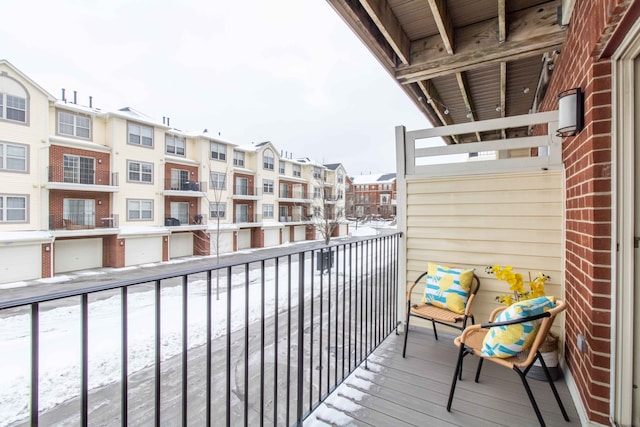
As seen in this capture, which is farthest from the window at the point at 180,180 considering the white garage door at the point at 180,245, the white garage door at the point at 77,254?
the white garage door at the point at 77,254

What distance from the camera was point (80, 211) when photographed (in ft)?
41.3

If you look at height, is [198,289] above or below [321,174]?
below

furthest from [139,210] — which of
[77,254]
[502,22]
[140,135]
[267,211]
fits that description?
[502,22]

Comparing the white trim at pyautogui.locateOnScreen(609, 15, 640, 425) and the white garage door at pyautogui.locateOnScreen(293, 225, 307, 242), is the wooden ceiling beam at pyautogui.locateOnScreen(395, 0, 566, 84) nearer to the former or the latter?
the white trim at pyautogui.locateOnScreen(609, 15, 640, 425)

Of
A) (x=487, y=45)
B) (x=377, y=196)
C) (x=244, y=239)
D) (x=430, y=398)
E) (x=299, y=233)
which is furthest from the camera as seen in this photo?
(x=377, y=196)

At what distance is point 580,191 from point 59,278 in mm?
15245

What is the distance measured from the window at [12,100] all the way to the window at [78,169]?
6.25 ft

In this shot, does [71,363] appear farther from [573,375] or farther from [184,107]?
[184,107]

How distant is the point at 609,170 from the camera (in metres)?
1.49

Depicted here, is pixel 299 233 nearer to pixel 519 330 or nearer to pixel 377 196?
pixel 377 196

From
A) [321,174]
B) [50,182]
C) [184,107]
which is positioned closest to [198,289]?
[50,182]

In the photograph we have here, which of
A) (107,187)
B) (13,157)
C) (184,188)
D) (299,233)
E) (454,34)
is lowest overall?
(299,233)

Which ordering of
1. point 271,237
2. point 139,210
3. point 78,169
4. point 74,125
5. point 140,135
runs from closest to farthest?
point 78,169
point 74,125
point 140,135
point 139,210
point 271,237

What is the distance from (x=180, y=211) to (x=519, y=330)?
1689 cm
